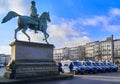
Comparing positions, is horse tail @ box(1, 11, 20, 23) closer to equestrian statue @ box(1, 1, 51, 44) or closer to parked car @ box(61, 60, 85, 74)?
equestrian statue @ box(1, 1, 51, 44)

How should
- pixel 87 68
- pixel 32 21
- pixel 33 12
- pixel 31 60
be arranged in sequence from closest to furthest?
pixel 31 60 < pixel 32 21 < pixel 33 12 < pixel 87 68

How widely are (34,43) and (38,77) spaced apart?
3335 mm

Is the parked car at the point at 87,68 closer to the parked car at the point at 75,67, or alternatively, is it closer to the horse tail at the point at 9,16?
the parked car at the point at 75,67

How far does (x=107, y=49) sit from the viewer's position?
162 metres

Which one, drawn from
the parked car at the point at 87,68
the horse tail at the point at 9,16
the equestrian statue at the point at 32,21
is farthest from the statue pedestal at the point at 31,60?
the parked car at the point at 87,68

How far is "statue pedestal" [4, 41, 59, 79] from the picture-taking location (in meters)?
23.3

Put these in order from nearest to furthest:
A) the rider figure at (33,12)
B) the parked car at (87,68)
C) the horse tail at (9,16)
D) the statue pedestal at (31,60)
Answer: the statue pedestal at (31,60) < the horse tail at (9,16) < the rider figure at (33,12) < the parked car at (87,68)

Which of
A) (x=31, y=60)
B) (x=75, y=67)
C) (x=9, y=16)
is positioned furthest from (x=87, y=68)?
(x=9, y=16)

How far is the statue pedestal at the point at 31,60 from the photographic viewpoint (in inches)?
918

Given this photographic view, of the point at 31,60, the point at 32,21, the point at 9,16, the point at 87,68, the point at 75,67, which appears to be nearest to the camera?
the point at 9,16

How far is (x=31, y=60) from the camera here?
24.8m

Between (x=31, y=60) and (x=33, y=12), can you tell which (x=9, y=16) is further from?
(x=31, y=60)

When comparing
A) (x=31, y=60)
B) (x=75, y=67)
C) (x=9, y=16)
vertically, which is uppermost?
(x=9, y=16)

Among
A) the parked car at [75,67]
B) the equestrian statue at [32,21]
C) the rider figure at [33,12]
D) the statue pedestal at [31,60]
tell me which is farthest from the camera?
the parked car at [75,67]
